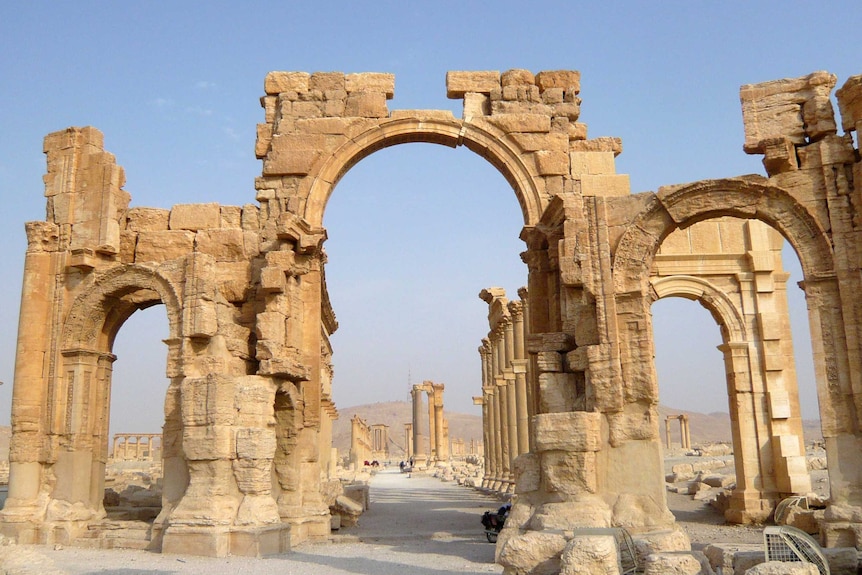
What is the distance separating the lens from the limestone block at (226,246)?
1342 cm

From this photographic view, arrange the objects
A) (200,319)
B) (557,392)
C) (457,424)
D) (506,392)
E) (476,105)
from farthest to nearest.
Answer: (457,424), (506,392), (476,105), (200,319), (557,392)

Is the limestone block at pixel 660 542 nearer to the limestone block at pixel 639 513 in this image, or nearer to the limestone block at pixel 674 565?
the limestone block at pixel 639 513

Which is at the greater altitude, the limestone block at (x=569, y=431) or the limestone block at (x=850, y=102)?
the limestone block at (x=850, y=102)

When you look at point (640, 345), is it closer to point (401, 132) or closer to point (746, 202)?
point (746, 202)

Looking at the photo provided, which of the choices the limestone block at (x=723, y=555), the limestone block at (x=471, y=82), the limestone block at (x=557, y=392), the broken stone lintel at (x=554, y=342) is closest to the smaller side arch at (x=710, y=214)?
the broken stone lintel at (x=554, y=342)

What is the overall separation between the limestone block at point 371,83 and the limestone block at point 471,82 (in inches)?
40.6

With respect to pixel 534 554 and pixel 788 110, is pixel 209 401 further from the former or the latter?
pixel 788 110

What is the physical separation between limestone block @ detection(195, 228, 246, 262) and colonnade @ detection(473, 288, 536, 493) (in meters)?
7.05

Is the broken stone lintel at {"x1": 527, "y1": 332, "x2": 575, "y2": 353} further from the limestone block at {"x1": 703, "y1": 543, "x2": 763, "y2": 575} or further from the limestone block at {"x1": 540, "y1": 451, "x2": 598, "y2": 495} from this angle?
the limestone block at {"x1": 703, "y1": 543, "x2": 763, "y2": 575}

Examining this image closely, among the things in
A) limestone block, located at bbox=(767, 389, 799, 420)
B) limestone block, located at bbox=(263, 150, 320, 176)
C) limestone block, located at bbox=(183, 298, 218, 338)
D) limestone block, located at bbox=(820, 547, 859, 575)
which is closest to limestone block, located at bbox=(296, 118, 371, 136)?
limestone block, located at bbox=(263, 150, 320, 176)

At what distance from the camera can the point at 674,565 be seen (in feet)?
21.0

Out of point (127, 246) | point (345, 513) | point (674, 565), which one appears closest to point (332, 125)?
point (127, 246)

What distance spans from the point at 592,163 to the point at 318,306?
533cm

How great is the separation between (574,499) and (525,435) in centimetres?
1066
